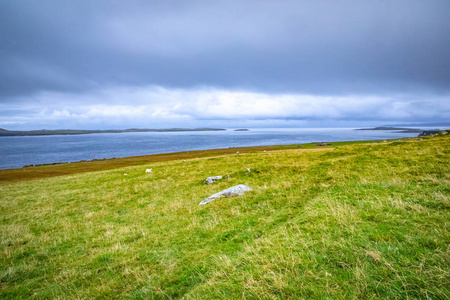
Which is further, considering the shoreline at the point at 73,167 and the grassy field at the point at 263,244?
the shoreline at the point at 73,167

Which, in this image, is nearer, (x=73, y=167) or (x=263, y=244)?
(x=263, y=244)

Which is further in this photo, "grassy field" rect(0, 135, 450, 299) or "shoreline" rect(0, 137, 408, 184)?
"shoreline" rect(0, 137, 408, 184)

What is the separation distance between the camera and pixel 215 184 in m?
19.0

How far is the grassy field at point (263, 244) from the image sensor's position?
186 inches

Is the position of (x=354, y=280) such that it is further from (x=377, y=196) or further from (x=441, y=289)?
(x=377, y=196)

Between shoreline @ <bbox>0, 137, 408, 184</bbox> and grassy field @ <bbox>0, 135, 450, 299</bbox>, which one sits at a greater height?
grassy field @ <bbox>0, 135, 450, 299</bbox>

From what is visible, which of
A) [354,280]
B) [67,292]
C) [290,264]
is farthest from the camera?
[67,292]

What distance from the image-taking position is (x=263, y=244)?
684 centimetres

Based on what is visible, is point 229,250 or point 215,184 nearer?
point 229,250

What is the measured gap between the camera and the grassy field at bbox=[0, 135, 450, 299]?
472 centimetres

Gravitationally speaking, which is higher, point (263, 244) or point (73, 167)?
point (263, 244)

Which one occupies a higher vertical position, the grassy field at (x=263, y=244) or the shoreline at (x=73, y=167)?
the grassy field at (x=263, y=244)

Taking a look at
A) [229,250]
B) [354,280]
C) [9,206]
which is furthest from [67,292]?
[9,206]

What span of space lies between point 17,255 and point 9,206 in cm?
1493
